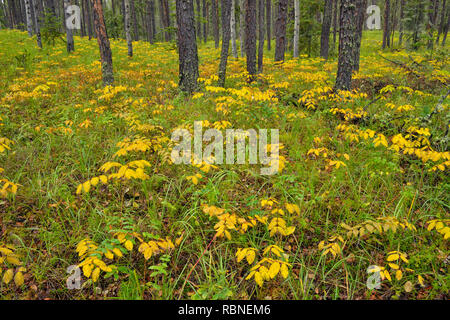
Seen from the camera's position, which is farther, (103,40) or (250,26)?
(250,26)

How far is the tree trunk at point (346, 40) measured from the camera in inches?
222

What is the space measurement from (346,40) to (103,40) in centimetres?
663

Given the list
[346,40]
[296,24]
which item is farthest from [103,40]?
[296,24]

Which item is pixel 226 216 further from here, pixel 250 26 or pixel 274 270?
pixel 250 26

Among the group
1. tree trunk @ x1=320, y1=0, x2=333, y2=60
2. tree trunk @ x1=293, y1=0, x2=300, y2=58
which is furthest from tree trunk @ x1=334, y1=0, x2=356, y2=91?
tree trunk @ x1=320, y1=0, x2=333, y2=60

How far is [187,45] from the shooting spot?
22.9 ft

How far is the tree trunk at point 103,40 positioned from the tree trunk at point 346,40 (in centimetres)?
638

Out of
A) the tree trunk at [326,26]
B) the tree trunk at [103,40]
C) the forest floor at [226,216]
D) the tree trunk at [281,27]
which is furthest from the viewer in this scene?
the tree trunk at [326,26]

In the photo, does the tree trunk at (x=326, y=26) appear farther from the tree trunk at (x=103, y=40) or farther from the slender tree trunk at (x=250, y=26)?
the tree trunk at (x=103, y=40)

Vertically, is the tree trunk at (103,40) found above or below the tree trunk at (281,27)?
below

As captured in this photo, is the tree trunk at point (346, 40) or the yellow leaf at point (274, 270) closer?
the yellow leaf at point (274, 270)
